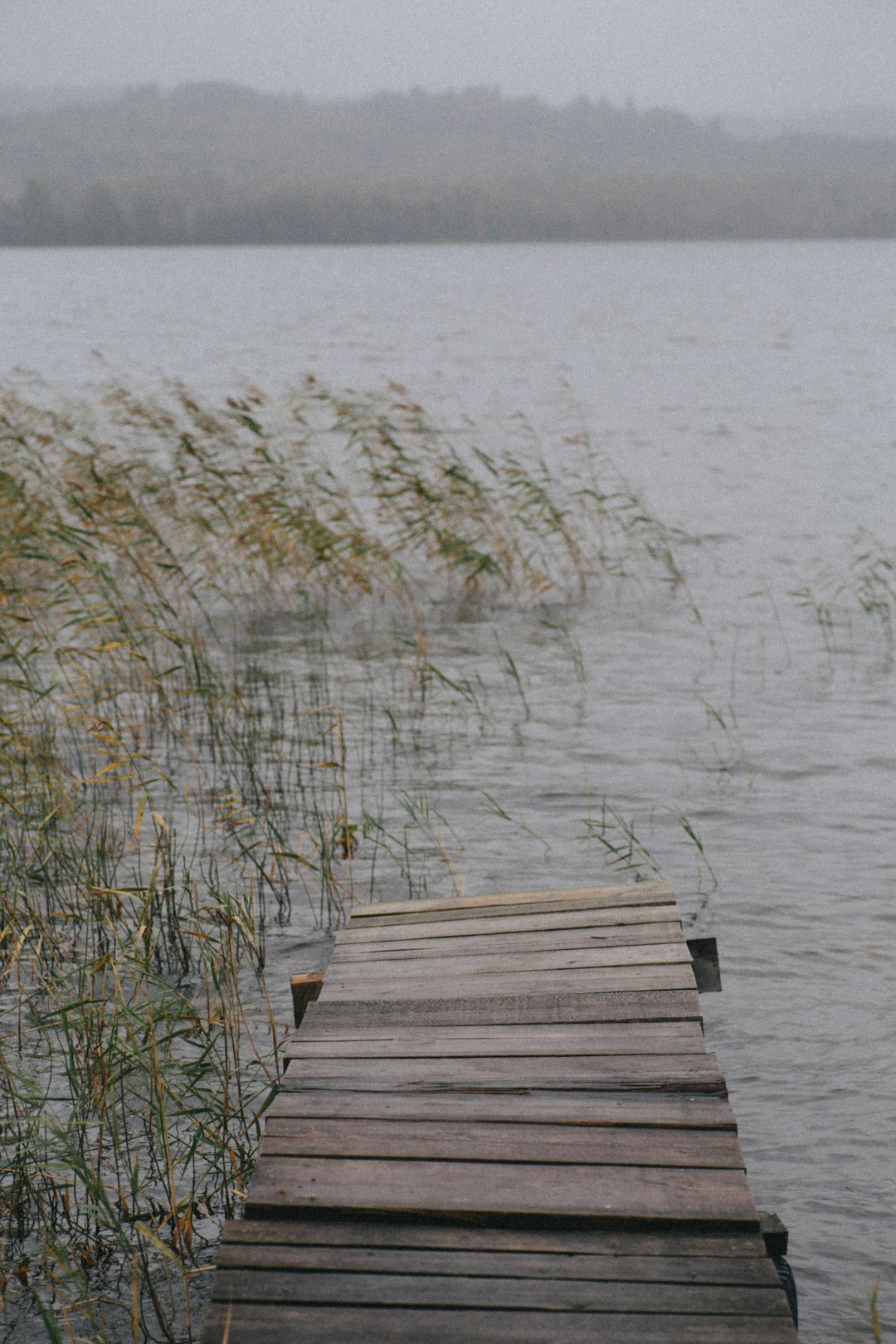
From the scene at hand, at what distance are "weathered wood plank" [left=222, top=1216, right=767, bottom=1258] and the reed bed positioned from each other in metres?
0.34

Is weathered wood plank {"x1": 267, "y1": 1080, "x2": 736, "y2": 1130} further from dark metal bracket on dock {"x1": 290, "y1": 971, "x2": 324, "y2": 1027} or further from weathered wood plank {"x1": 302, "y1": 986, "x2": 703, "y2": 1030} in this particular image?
dark metal bracket on dock {"x1": 290, "y1": 971, "x2": 324, "y2": 1027}

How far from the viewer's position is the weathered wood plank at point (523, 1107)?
3137 mm

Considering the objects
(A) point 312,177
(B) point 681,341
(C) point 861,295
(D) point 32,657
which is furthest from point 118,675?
(A) point 312,177

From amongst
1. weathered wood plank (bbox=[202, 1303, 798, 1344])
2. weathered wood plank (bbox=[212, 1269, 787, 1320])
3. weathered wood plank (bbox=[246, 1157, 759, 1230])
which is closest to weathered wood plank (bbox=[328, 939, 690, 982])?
weathered wood plank (bbox=[246, 1157, 759, 1230])

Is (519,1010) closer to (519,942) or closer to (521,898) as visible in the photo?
(519,942)

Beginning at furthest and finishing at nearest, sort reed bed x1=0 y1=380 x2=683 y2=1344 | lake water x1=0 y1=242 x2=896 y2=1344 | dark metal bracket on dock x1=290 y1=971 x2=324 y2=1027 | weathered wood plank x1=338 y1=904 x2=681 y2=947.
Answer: lake water x1=0 y1=242 x2=896 y2=1344
weathered wood plank x1=338 y1=904 x2=681 y2=947
dark metal bracket on dock x1=290 y1=971 x2=324 y2=1027
reed bed x1=0 y1=380 x2=683 y2=1344

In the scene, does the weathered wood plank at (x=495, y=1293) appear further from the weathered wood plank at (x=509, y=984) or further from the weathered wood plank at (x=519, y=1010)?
the weathered wood plank at (x=509, y=984)

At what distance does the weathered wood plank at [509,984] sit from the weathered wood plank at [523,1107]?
0.59 m

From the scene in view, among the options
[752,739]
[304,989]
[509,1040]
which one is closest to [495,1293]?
[509,1040]

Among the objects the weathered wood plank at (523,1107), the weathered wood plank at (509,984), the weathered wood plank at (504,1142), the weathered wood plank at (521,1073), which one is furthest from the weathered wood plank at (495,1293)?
the weathered wood plank at (509,984)

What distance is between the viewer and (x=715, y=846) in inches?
272

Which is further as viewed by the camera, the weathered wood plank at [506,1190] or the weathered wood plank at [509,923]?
the weathered wood plank at [509,923]

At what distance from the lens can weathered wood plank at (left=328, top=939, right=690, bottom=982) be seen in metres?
4.03

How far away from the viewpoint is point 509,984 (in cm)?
394
